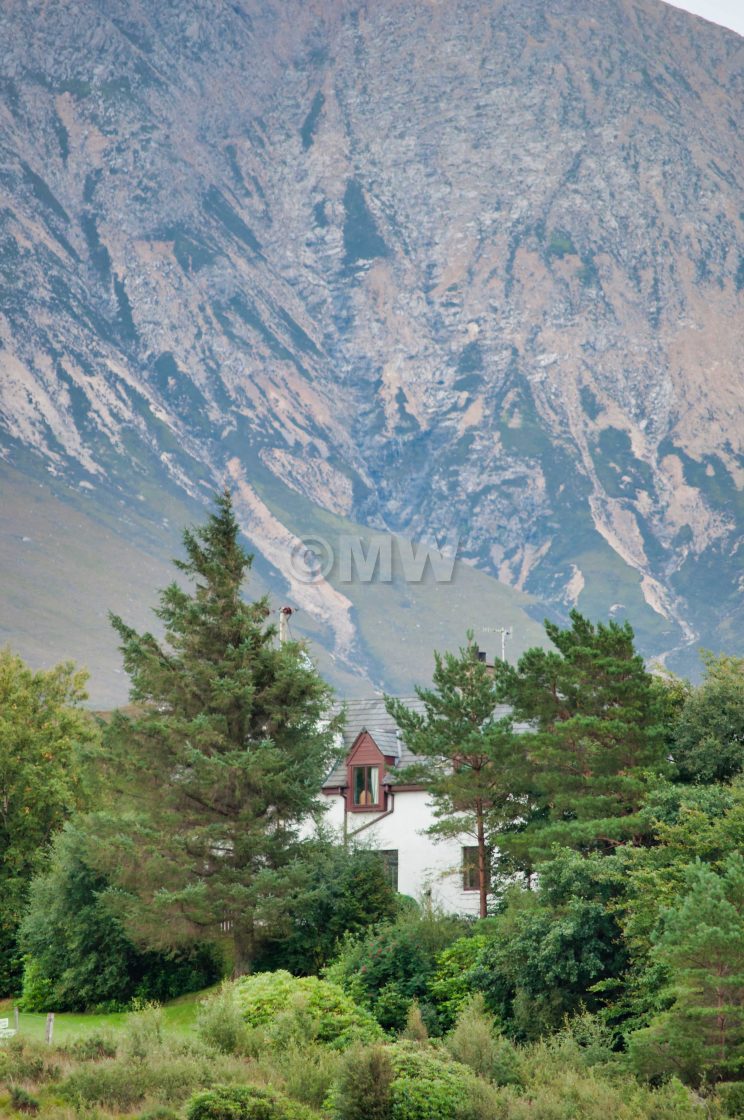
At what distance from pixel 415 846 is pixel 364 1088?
3050cm

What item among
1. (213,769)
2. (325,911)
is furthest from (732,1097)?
(213,769)

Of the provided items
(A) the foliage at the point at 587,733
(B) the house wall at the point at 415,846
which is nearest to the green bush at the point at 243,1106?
(A) the foliage at the point at 587,733

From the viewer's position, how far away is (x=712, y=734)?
50531 millimetres

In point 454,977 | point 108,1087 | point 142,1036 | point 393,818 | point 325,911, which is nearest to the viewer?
point 108,1087

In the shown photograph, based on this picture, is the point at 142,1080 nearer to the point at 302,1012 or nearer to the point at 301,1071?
the point at 301,1071

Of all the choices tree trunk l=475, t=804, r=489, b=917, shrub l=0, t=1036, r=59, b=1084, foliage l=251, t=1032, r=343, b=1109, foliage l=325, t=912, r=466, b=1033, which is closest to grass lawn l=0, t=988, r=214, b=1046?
foliage l=325, t=912, r=466, b=1033

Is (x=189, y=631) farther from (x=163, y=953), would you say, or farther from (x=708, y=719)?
(x=708, y=719)

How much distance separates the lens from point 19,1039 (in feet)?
128

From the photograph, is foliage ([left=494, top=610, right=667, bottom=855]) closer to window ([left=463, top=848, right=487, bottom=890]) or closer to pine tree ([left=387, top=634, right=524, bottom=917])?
pine tree ([left=387, top=634, right=524, bottom=917])

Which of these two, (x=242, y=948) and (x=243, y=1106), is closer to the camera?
(x=243, y=1106)

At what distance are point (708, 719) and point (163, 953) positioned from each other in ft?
70.0

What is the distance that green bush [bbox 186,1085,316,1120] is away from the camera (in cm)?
3256

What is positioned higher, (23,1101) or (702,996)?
(702,996)

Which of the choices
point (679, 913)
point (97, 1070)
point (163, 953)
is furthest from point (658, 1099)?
point (163, 953)
